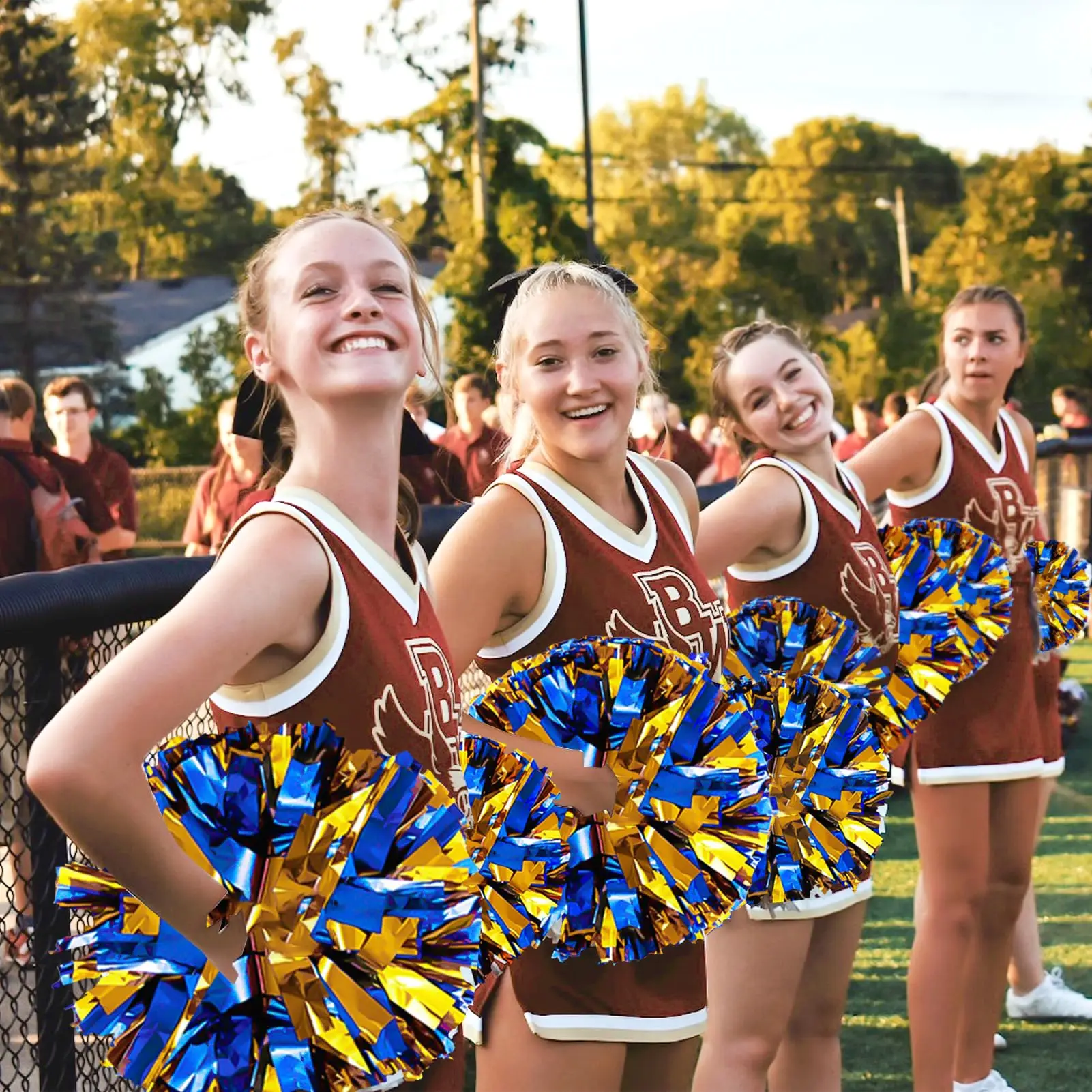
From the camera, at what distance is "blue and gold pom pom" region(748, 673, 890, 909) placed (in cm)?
243

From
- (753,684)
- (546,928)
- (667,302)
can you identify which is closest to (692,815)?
(546,928)

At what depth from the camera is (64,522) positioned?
17.2 ft

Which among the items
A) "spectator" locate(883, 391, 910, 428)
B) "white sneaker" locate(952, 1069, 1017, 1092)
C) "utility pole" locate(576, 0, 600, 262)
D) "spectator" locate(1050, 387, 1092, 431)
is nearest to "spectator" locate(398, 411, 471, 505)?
"white sneaker" locate(952, 1069, 1017, 1092)

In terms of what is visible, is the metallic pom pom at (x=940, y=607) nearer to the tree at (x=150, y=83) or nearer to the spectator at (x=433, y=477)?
the spectator at (x=433, y=477)

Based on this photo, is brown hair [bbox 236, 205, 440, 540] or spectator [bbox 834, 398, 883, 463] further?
spectator [bbox 834, 398, 883, 463]

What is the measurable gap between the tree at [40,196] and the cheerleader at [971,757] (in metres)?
31.7

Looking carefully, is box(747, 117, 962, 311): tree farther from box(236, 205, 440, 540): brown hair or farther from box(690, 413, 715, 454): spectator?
box(236, 205, 440, 540): brown hair

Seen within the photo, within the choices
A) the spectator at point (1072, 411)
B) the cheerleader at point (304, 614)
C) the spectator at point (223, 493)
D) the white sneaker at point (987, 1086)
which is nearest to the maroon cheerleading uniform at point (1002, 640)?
the white sneaker at point (987, 1086)

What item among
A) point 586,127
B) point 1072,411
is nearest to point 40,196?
point 586,127

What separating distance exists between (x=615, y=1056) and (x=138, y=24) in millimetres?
38135

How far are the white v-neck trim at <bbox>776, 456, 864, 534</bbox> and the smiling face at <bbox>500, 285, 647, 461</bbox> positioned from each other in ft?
2.38

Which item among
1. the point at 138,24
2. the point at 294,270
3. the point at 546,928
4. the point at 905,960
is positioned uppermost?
the point at 138,24

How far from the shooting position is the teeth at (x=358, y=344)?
171cm

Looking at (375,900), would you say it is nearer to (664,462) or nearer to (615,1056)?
(615,1056)
